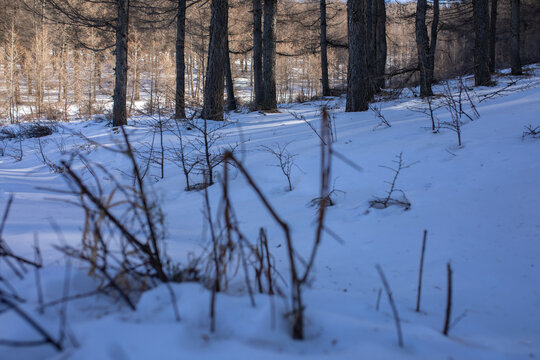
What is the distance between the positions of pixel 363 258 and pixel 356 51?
640cm

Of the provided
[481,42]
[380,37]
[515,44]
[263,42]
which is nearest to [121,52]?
[263,42]

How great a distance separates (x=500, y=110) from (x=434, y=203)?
2959 millimetres

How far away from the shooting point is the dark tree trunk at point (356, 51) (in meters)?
7.48

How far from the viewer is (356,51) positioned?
7562 mm


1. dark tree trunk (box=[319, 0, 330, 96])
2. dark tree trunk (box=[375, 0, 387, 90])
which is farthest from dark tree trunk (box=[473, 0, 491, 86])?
dark tree trunk (box=[319, 0, 330, 96])

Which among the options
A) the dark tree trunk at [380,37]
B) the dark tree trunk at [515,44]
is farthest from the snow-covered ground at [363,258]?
the dark tree trunk at [515,44]

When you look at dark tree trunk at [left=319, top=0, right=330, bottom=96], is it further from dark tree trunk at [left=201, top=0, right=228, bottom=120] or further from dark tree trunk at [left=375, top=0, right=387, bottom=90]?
dark tree trunk at [left=201, top=0, right=228, bottom=120]

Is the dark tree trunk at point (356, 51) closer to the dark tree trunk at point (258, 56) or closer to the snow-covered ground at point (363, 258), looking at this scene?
the snow-covered ground at point (363, 258)

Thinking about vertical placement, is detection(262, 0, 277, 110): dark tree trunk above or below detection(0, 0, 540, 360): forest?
above

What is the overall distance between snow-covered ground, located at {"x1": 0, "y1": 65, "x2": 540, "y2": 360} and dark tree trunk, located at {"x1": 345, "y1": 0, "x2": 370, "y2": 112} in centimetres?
256

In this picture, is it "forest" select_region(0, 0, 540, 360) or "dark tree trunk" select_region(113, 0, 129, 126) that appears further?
"dark tree trunk" select_region(113, 0, 129, 126)

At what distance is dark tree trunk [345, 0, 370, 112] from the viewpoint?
295 inches

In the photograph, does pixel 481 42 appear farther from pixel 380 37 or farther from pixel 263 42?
pixel 263 42

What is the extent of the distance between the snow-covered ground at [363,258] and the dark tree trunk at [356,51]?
8.41 ft
